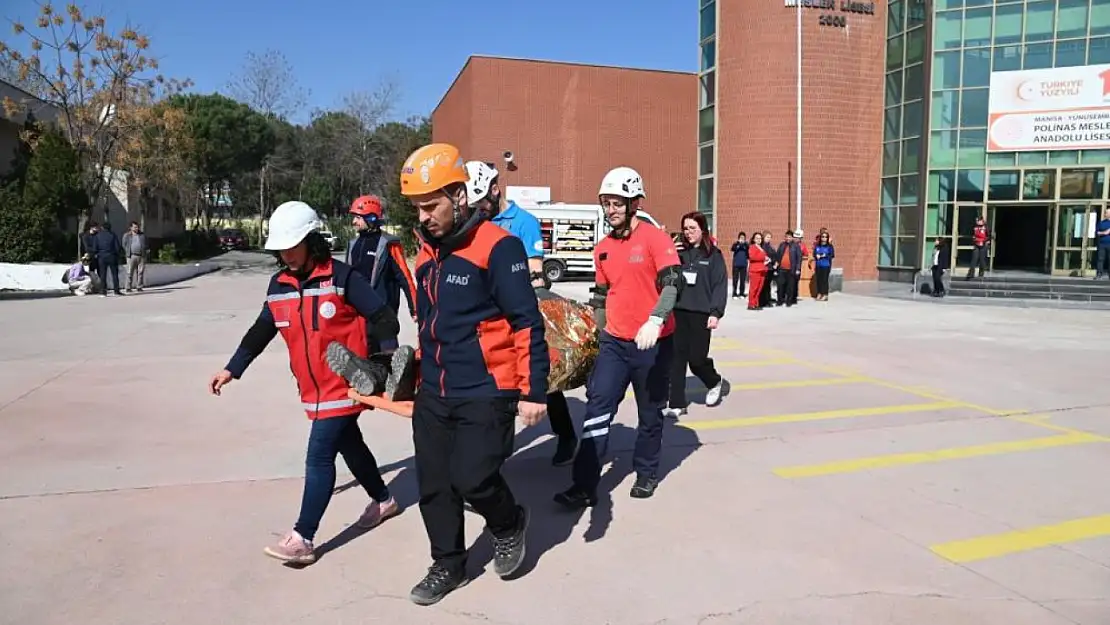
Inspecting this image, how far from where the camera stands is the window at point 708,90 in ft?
93.4

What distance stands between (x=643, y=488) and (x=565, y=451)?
84cm

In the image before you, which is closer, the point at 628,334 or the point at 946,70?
the point at 628,334

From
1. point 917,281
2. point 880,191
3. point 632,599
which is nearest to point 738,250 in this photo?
point 917,281

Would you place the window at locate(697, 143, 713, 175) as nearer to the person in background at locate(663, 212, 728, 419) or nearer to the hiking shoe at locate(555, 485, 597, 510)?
the person in background at locate(663, 212, 728, 419)

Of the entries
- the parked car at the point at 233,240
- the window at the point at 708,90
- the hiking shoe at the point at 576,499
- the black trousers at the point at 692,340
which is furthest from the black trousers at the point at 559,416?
the parked car at the point at 233,240

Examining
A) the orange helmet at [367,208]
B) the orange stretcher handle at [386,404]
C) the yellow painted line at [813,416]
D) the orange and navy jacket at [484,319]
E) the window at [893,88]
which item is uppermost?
the window at [893,88]

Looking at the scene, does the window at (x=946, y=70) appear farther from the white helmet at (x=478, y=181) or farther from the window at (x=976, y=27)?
the white helmet at (x=478, y=181)

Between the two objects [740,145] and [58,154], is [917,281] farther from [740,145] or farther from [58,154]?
[58,154]

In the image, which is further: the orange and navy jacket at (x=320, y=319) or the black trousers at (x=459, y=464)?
the orange and navy jacket at (x=320, y=319)

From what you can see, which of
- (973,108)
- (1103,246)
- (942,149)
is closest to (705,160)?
(942,149)

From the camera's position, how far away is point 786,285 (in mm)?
18234

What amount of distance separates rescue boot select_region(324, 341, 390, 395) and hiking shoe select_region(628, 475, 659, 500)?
1952mm

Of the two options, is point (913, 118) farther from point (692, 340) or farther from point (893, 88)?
point (692, 340)

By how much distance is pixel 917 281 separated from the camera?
72.8ft
